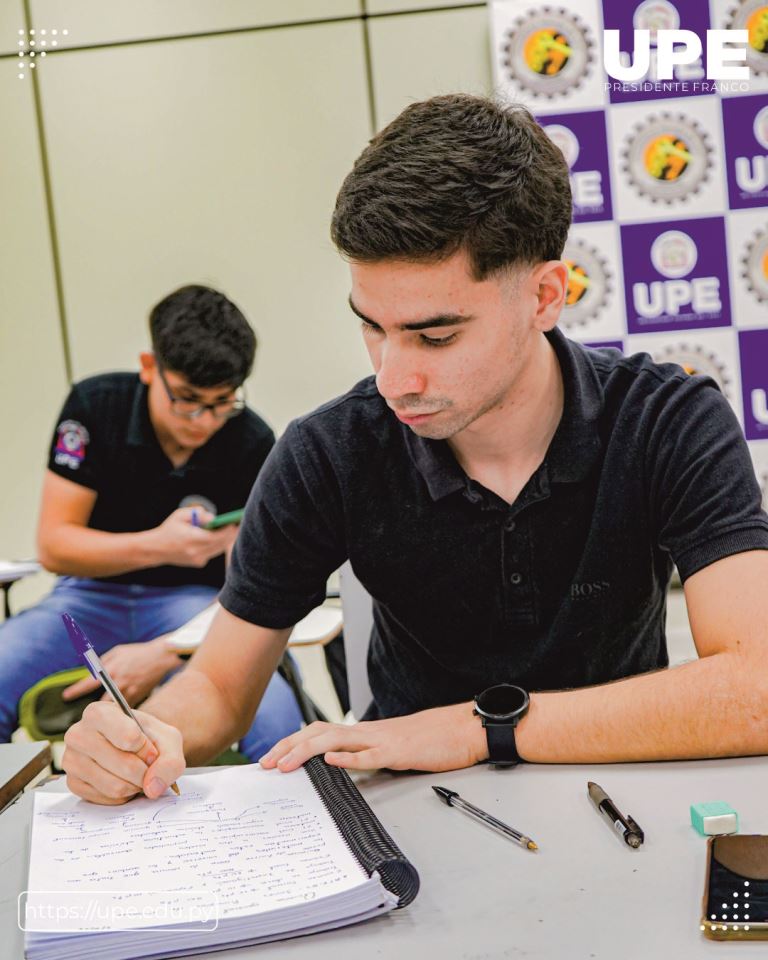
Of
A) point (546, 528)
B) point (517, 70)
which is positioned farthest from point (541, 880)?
point (517, 70)

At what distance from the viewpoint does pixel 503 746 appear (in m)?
1.04

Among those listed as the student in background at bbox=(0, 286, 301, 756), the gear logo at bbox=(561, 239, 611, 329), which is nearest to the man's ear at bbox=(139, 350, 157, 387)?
the student in background at bbox=(0, 286, 301, 756)

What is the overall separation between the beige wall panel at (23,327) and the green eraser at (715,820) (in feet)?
10.3

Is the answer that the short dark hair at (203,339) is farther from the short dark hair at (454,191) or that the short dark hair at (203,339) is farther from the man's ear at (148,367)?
the short dark hair at (454,191)

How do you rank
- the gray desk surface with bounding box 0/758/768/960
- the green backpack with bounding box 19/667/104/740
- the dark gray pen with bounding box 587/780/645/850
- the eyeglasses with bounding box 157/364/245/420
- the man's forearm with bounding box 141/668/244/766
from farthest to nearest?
the eyeglasses with bounding box 157/364/245/420, the green backpack with bounding box 19/667/104/740, the man's forearm with bounding box 141/668/244/766, the dark gray pen with bounding box 587/780/645/850, the gray desk surface with bounding box 0/758/768/960

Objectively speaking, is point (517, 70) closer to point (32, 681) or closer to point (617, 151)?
point (617, 151)

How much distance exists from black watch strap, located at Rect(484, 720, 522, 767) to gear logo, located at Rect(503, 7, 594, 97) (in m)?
2.60

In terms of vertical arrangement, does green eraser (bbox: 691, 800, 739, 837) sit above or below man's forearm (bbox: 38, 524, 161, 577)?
above

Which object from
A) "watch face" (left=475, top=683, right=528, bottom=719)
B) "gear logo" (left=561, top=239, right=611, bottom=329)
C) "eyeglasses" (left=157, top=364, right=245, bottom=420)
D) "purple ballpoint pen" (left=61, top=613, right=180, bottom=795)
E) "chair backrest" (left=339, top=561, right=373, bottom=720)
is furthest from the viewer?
"gear logo" (left=561, top=239, right=611, bottom=329)

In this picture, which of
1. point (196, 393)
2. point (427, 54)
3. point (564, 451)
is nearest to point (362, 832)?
point (564, 451)

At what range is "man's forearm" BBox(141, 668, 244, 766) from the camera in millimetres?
1192

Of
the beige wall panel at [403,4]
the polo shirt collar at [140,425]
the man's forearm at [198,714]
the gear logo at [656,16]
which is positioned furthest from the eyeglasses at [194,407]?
the gear logo at [656,16]

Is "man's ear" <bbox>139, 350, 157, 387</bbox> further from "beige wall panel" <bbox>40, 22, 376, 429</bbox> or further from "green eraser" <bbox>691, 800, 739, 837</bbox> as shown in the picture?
"green eraser" <bbox>691, 800, 739, 837</bbox>

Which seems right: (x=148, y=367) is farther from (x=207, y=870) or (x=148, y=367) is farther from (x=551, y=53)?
(x=207, y=870)
